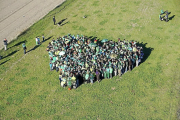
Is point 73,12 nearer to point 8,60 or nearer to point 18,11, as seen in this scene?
point 18,11

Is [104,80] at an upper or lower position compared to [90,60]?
lower

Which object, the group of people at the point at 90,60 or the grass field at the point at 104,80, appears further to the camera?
the group of people at the point at 90,60

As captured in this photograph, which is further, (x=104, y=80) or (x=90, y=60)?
(x=90, y=60)

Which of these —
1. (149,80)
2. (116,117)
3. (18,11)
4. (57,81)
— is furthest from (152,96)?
(18,11)
